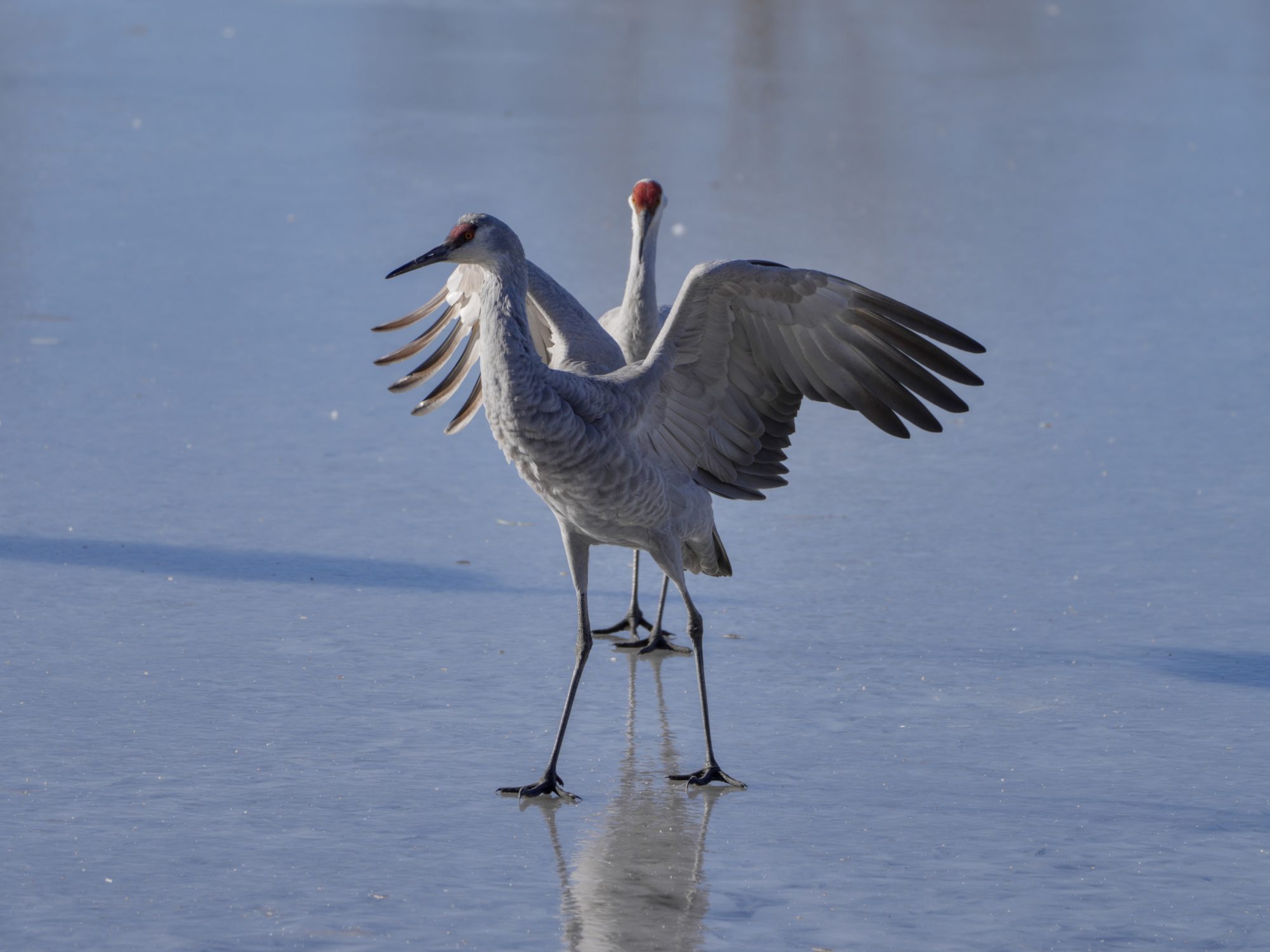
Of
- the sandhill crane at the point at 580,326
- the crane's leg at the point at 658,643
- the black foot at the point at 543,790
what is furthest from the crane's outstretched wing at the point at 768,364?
the black foot at the point at 543,790

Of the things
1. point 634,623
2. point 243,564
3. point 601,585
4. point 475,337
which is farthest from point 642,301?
point 243,564

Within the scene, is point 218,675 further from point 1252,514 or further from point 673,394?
point 1252,514

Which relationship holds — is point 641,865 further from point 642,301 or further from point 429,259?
point 642,301

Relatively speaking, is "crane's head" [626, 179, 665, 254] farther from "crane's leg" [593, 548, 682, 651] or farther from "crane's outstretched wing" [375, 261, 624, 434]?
"crane's leg" [593, 548, 682, 651]

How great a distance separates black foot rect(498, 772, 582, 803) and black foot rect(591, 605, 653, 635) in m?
1.29

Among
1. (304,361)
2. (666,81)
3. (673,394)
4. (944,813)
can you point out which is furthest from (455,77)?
(944,813)

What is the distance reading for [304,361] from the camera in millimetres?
7953

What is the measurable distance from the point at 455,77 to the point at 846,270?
6278mm

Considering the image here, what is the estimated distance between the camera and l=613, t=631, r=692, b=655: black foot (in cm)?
562

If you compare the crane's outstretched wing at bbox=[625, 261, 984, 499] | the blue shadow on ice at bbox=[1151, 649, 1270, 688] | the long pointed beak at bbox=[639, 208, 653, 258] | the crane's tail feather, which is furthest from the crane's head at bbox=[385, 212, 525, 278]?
the blue shadow on ice at bbox=[1151, 649, 1270, 688]

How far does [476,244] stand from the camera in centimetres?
451

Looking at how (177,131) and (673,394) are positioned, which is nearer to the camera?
(673,394)

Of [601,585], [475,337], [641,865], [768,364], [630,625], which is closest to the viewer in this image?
[641,865]

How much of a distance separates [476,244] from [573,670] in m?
1.13
